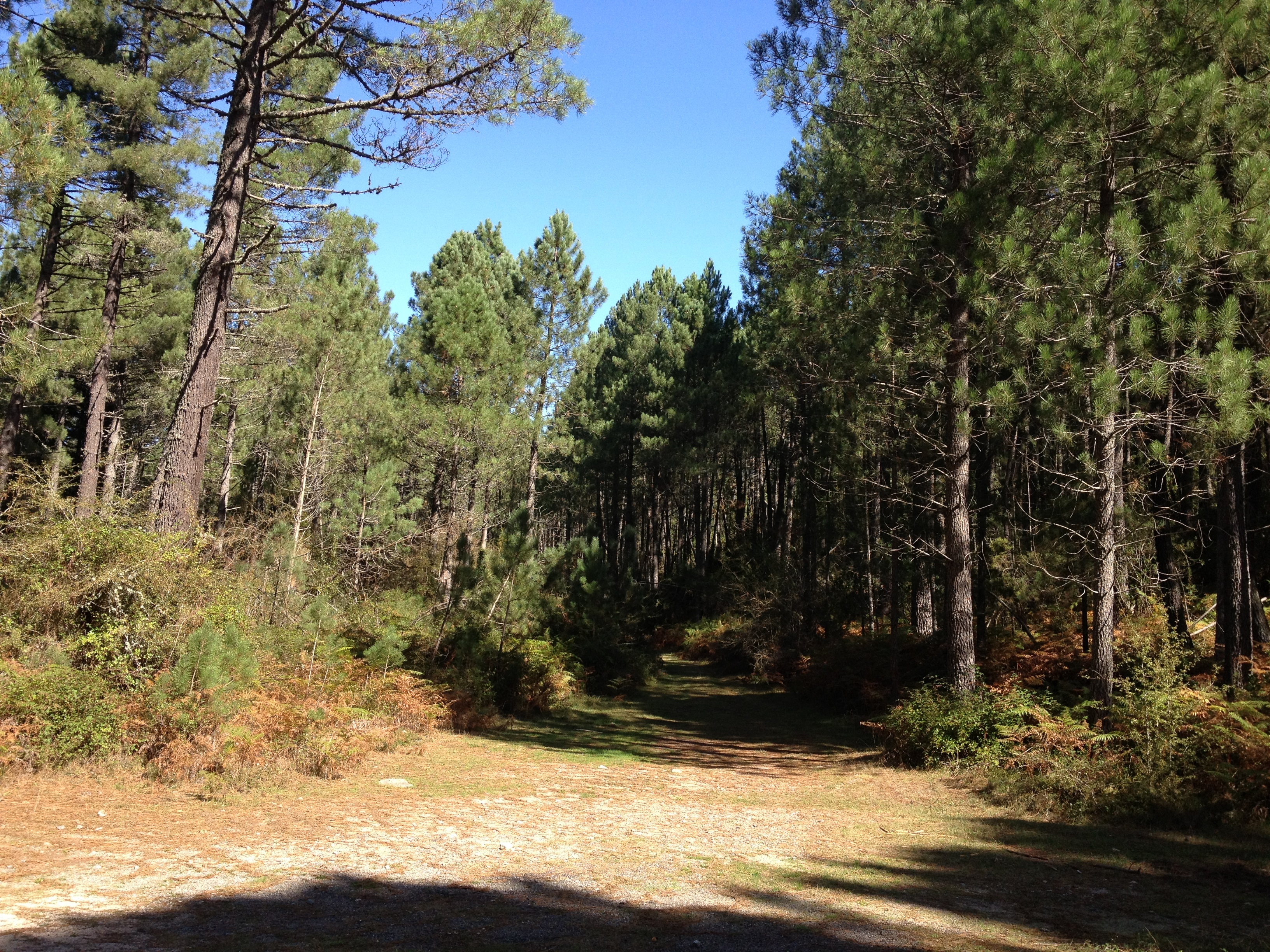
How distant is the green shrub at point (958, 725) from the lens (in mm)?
9070

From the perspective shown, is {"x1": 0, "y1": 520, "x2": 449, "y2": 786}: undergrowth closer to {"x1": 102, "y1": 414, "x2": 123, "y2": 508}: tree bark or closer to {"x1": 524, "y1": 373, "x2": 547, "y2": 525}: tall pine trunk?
{"x1": 102, "y1": 414, "x2": 123, "y2": 508}: tree bark

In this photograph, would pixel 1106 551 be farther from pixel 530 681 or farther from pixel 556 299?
pixel 556 299

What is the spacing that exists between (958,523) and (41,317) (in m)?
15.0

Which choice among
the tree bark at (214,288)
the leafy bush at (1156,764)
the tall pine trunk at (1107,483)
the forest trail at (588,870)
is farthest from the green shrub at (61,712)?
the tall pine trunk at (1107,483)

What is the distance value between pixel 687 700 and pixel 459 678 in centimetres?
653

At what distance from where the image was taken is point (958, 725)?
31.0 ft

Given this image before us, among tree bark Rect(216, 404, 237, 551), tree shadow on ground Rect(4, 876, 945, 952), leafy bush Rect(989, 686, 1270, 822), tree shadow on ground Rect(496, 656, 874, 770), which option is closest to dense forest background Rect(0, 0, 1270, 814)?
leafy bush Rect(989, 686, 1270, 822)

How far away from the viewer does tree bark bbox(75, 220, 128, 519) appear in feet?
50.9

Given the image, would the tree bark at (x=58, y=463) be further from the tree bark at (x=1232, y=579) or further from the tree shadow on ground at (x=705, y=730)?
the tree bark at (x=1232, y=579)

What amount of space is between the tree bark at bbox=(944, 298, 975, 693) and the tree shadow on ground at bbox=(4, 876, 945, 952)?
259 inches

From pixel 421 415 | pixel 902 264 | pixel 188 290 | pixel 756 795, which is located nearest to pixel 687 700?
pixel 421 415

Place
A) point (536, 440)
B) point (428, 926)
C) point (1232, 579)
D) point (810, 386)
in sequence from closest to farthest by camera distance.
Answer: point (428, 926)
point (1232, 579)
point (810, 386)
point (536, 440)

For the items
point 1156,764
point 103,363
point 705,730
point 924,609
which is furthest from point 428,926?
point 103,363

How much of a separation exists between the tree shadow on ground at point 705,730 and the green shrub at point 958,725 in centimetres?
114
